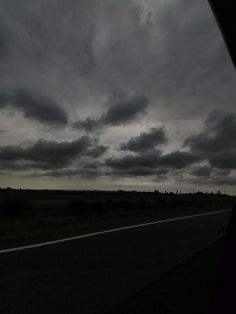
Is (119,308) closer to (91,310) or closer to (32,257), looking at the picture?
(91,310)

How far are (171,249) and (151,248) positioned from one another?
1.40 feet

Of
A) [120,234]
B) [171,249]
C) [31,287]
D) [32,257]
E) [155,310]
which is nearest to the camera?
[155,310]

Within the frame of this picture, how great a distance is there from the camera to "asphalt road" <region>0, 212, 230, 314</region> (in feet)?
15.1

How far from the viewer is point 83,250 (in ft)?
27.6

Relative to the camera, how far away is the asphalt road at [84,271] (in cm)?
460

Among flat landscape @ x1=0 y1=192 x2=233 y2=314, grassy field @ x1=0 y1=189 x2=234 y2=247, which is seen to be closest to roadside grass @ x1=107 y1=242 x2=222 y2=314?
flat landscape @ x1=0 y1=192 x2=233 y2=314

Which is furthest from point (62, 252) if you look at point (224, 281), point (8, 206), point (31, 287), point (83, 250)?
point (8, 206)

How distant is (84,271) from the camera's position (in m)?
6.34

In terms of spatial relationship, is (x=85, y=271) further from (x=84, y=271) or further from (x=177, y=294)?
(x=177, y=294)

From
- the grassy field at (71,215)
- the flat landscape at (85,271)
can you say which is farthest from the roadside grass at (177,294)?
the grassy field at (71,215)

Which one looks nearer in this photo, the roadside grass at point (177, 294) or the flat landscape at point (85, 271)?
the roadside grass at point (177, 294)

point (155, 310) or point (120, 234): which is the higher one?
point (120, 234)

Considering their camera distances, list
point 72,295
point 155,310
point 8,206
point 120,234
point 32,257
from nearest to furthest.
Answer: point 155,310 < point 72,295 < point 32,257 < point 120,234 < point 8,206

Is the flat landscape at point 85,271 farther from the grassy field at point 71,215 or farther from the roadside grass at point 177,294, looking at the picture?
the grassy field at point 71,215
